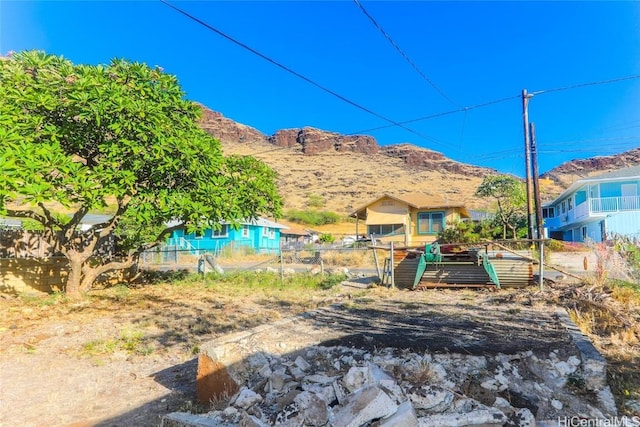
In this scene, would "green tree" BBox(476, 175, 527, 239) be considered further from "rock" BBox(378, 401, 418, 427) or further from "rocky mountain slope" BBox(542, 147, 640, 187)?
"rocky mountain slope" BBox(542, 147, 640, 187)

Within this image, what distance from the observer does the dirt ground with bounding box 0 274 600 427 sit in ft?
13.4

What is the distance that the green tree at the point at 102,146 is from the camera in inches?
279

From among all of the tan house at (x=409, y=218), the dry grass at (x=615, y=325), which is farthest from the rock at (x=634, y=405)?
the tan house at (x=409, y=218)

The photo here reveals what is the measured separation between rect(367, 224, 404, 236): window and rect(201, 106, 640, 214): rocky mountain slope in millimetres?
21943

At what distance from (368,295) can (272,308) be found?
2.44 metres

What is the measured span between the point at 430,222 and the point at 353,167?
64004mm

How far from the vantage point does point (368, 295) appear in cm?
944

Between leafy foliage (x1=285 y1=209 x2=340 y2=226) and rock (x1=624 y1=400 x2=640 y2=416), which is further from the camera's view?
leafy foliage (x1=285 y1=209 x2=340 y2=226)

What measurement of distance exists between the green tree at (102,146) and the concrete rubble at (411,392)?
539 cm

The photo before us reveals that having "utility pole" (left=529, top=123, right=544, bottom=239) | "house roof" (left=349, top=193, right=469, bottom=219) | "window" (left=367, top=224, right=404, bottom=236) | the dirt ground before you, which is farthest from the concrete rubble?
"window" (left=367, top=224, right=404, bottom=236)

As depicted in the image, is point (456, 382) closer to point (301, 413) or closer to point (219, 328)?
point (301, 413)

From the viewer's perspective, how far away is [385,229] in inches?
1236

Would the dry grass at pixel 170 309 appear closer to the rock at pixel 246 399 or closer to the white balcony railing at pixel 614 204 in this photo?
the rock at pixel 246 399

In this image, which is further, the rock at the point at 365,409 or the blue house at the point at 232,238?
the blue house at the point at 232,238
